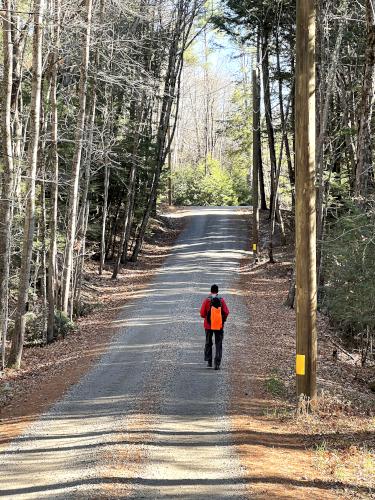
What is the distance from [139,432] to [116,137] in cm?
1715

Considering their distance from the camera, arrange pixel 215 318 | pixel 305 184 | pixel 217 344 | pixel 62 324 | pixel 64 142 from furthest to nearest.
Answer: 1. pixel 64 142
2. pixel 62 324
3. pixel 217 344
4. pixel 215 318
5. pixel 305 184

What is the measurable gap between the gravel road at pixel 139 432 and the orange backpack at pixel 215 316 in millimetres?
991

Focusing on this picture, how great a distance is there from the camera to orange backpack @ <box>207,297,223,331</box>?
12344 mm

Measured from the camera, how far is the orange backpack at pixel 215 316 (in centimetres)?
1234

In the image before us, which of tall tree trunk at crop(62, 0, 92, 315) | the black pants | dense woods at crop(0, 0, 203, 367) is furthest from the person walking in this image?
tall tree trunk at crop(62, 0, 92, 315)

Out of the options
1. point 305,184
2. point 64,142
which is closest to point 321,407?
point 305,184

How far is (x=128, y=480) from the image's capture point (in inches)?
275

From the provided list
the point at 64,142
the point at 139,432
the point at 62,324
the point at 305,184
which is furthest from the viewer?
the point at 64,142

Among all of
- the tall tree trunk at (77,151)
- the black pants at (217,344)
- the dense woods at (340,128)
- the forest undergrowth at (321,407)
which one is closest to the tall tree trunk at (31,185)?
the tall tree trunk at (77,151)

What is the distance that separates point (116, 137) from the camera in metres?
24.1

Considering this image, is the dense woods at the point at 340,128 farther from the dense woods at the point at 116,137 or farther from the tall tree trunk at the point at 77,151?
the tall tree trunk at the point at 77,151

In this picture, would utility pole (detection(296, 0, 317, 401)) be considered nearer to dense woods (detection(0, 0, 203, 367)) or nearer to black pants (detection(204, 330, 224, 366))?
black pants (detection(204, 330, 224, 366))

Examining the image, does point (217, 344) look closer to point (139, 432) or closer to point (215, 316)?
point (215, 316)

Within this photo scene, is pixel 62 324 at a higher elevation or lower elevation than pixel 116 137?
lower
